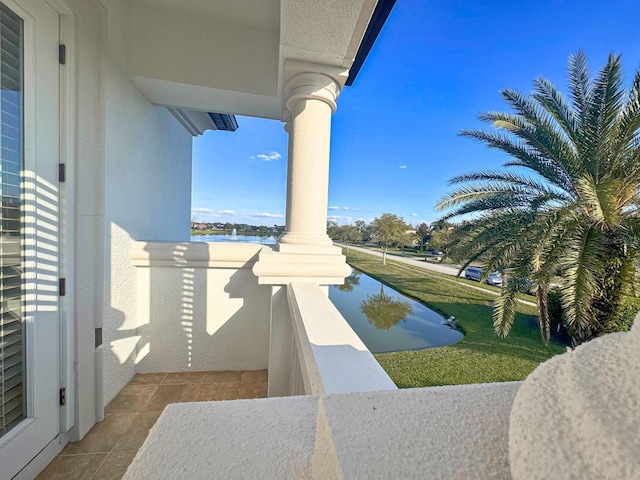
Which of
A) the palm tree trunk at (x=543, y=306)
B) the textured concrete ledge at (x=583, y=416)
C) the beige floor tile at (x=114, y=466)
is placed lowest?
the beige floor tile at (x=114, y=466)

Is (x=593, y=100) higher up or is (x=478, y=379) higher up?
(x=593, y=100)

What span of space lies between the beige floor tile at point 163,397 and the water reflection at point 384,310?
631 cm

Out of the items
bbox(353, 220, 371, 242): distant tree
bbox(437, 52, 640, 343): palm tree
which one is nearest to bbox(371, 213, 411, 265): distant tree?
bbox(353, 220, 371, 242): distant tree

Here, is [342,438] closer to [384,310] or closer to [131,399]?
[131,399]

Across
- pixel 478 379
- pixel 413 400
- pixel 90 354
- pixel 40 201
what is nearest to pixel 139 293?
pixel 90 354

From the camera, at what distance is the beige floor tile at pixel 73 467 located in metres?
1.49

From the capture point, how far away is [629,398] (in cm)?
23

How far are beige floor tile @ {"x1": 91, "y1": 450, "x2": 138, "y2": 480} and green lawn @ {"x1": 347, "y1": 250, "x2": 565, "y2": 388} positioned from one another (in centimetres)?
442

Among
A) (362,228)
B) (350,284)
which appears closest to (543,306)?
(350,284)

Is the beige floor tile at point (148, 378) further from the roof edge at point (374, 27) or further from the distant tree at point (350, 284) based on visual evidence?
the distant tree at point (350, 284)

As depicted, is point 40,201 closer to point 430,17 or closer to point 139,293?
point 139,293

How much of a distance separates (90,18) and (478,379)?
23.7 feet

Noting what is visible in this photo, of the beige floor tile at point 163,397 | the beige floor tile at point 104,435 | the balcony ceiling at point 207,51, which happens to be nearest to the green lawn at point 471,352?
the beige floor tile at point 163,397

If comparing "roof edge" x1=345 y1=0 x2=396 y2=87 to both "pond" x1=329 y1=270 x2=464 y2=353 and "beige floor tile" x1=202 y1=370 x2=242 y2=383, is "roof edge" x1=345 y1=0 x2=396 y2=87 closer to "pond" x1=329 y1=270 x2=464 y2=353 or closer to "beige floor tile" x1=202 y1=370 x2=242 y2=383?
"beige floor tile" x1=202 y1=370 x2=242 y2=383
